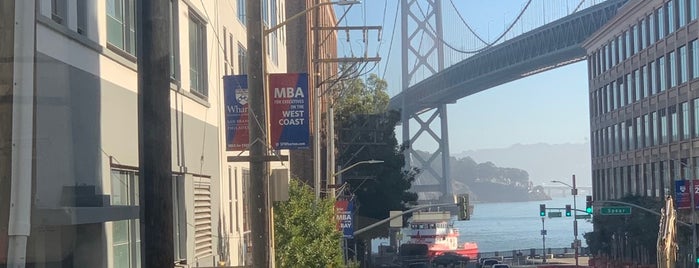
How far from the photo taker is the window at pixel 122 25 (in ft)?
42.1

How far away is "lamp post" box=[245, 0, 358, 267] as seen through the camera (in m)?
13.9

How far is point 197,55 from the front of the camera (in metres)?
18.6

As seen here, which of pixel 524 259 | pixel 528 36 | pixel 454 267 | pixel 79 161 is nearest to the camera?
pixel 79 161

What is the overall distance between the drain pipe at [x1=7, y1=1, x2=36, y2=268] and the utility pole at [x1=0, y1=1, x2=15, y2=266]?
0.03 m

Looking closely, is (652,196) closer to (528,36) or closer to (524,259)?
(524,259)

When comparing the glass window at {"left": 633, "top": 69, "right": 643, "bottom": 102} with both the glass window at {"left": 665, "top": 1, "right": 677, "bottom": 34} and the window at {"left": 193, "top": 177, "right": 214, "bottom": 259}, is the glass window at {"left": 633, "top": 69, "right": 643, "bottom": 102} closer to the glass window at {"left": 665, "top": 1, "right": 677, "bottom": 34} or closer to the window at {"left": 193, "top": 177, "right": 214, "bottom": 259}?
the glass window at {"left": 665, "top": 1, "right": 677, "bottom": 34}

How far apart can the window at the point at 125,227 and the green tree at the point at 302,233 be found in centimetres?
922

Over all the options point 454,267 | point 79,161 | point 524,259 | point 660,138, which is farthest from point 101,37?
point 524,259

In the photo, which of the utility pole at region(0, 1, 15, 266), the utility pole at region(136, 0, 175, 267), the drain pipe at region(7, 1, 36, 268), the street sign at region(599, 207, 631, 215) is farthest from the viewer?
the street sign at region(599, 207, 631, 215)

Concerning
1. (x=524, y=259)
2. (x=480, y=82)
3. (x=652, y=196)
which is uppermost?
(x=480, y=82)

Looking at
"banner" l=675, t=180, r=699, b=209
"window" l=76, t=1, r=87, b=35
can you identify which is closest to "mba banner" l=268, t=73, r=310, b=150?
"window" l=76, t=1, r=87, b=35

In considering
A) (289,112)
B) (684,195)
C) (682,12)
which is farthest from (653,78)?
(289,112)

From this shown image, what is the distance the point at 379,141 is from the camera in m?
57.8

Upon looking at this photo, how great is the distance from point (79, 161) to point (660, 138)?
190ft
